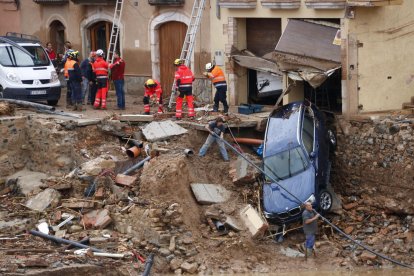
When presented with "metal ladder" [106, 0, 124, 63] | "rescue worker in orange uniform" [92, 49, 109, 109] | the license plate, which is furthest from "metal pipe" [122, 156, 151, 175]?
"metal ladder" [106, 0, 124, 63]

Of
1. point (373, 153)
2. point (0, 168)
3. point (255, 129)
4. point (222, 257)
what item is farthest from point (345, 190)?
point (0, 168)

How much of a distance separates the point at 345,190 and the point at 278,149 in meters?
2.38

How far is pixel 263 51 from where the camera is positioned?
90.8 ft

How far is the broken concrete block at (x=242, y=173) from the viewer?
23094 mm

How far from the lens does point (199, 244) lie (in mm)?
21109

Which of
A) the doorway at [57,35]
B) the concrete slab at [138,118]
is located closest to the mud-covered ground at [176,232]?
the concrete slab at [138,118]

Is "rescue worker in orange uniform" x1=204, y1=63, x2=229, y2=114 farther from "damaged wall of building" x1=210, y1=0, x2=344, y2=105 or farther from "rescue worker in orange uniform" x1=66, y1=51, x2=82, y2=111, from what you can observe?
"rescue worker in orange uniform" x1=66, y1=51, x2=82, y2=111

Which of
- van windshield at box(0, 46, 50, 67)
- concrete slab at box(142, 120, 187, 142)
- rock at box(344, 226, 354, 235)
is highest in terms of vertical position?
van windshield at box(0, 46, 50, 67)

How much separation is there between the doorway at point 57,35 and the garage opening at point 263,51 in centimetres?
867

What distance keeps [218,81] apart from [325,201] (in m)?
5.24

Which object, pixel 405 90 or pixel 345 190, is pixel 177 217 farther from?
pixel 405 90

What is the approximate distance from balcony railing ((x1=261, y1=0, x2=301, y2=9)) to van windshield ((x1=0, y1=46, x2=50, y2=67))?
262 inches

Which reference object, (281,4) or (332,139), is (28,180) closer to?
(332,139)

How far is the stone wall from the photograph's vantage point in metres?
22.8
